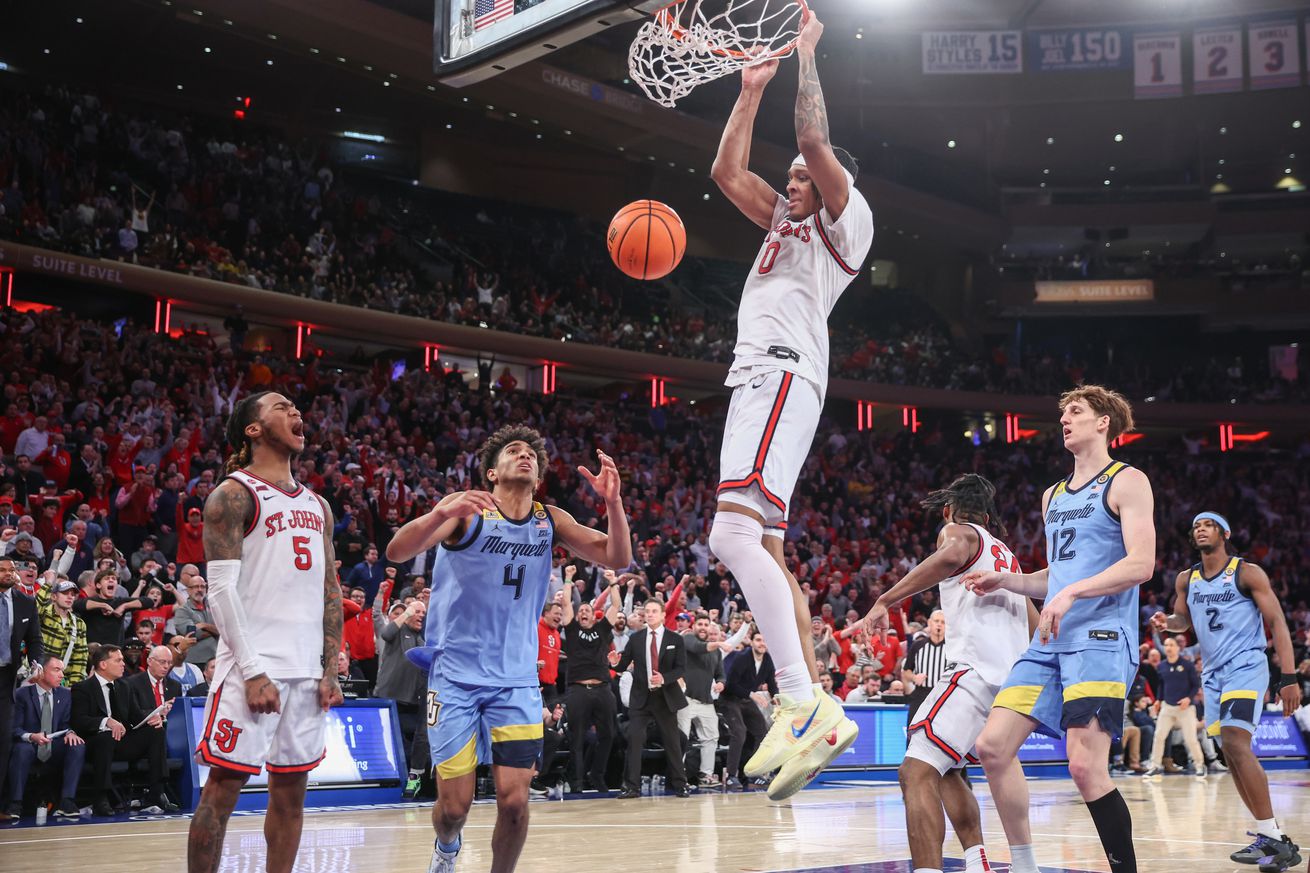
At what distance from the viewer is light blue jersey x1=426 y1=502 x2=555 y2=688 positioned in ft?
18.8

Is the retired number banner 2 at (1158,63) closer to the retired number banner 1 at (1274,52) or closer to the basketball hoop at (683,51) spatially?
the retired number banner 1 at (1274,52)

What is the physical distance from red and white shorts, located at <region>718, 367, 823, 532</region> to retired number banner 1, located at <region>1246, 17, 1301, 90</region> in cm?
3185

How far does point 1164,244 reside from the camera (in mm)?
38031

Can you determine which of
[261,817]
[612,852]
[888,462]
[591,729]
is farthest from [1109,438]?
[888,462]

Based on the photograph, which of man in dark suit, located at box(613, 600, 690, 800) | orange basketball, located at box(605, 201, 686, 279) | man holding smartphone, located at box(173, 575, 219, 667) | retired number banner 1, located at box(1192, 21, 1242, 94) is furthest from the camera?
retired number banner 1, located at box(1192, 21, 1242, 94)

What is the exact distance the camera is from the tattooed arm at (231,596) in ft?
16.4

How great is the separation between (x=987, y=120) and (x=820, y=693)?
111ft

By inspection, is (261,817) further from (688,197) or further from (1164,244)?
(1164,244)

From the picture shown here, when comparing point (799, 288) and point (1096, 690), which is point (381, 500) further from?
point (1096, 690)

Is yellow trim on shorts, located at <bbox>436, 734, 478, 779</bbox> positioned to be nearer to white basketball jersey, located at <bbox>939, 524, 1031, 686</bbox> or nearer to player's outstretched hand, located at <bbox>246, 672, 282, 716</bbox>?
player's outstretched hand, located at <bbox>246, 672, 282, 716</bbox>

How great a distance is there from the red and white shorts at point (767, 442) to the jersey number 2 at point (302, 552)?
1.84 m

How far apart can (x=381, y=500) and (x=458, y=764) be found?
40.9 ft

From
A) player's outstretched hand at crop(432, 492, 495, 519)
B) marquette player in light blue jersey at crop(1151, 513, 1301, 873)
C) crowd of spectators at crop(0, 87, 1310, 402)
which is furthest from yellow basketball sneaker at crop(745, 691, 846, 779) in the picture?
crowd of spectators at crop(0, 87, 1310, 402)

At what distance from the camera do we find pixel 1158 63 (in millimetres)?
32750
